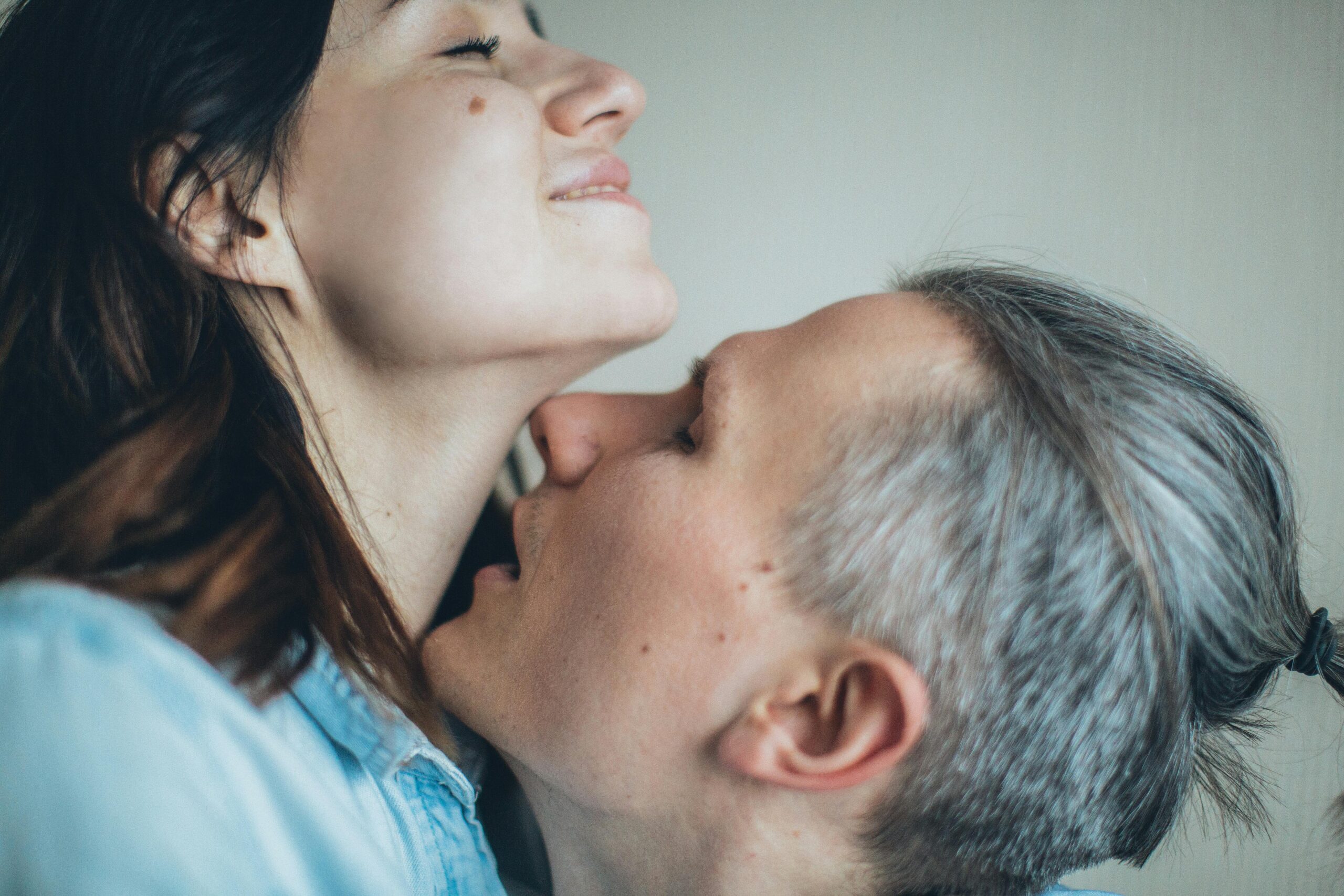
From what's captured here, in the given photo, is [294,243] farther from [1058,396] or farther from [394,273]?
[1058,396]

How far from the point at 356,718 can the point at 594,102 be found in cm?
75

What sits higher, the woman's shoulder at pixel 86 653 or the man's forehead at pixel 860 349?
the man's forehead at pixel 860 349

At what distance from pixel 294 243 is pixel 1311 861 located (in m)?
1.70

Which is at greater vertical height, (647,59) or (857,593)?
(647,59)

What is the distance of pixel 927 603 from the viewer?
789 mm

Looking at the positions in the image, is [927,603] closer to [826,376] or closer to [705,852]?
[826,376]

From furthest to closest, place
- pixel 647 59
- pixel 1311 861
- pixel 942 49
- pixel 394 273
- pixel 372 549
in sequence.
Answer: pixel 647 59 < pixel 942 49 < pixel 1311 861 < pixel 372 549 < pixel 394 273

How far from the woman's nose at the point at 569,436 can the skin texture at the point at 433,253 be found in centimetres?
4

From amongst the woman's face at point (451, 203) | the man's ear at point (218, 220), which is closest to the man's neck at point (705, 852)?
the woman's face at point (451, 203)

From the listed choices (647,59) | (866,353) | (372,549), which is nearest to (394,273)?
(372,549)

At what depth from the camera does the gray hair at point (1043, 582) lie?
31.1 inches

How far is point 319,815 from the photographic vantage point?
2.31 feet

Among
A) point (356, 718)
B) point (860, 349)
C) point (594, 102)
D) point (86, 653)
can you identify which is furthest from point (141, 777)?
point (594, 102)

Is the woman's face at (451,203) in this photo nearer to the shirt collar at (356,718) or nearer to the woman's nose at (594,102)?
the woman's nose at (594,102)
